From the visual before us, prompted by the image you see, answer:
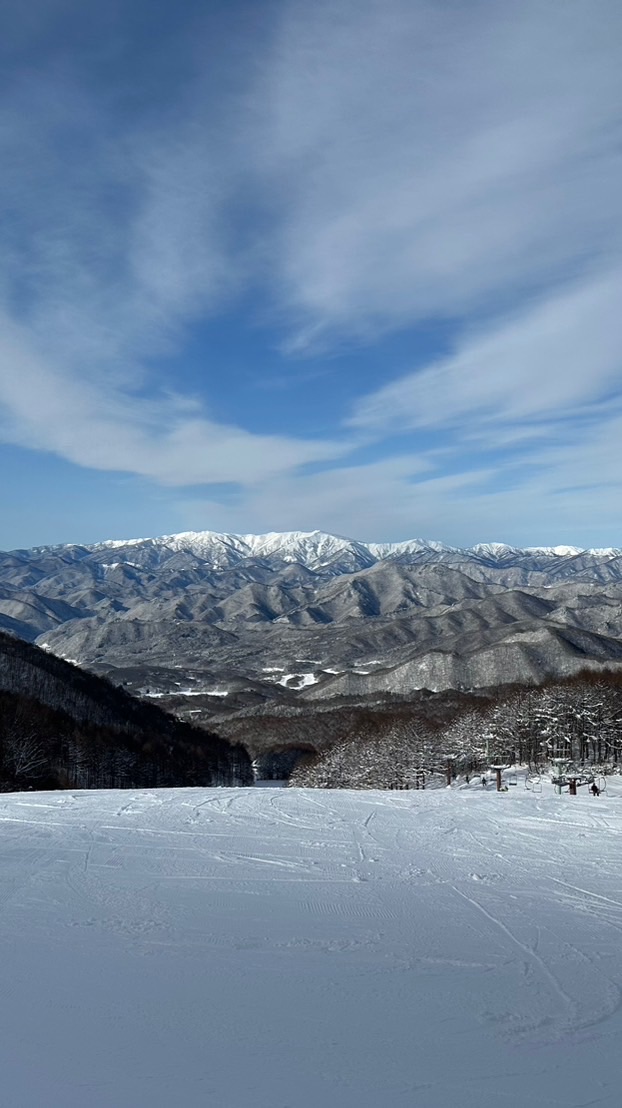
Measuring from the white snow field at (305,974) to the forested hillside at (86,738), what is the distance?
38688 millimetres

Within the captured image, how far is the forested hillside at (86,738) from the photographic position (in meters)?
63.2

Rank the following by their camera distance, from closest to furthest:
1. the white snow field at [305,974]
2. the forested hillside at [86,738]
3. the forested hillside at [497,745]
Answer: the white snow field at [305,974] < the forested hillside at [86,738] < the forested hillside at [497,745]

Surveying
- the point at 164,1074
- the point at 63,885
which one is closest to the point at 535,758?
the point at 63,885

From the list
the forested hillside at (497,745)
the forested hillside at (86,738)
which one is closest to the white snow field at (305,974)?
the forested hillside at (86,738)

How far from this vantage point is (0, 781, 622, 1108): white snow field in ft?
20.1

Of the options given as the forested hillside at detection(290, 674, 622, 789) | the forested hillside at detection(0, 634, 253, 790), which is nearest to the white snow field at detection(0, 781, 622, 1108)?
the forested hillside at detection(0, 634, 253, 790)

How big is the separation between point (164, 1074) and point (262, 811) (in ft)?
61.0

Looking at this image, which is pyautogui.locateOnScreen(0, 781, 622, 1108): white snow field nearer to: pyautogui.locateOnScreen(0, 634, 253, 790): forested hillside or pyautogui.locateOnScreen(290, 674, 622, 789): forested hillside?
pyautogui.locateOnScreen(0, 634, 253, 790): forested hillside

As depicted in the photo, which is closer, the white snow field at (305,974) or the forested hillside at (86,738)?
the white snow field at (305,974)

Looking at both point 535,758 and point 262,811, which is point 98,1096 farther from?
point 535,758

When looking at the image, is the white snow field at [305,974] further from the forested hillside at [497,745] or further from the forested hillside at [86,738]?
the forested hillside at [497,745]

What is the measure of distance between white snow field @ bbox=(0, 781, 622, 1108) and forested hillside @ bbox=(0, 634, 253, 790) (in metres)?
38.7

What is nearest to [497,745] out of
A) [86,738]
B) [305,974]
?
[86,738]

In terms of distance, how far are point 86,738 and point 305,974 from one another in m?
78.8
